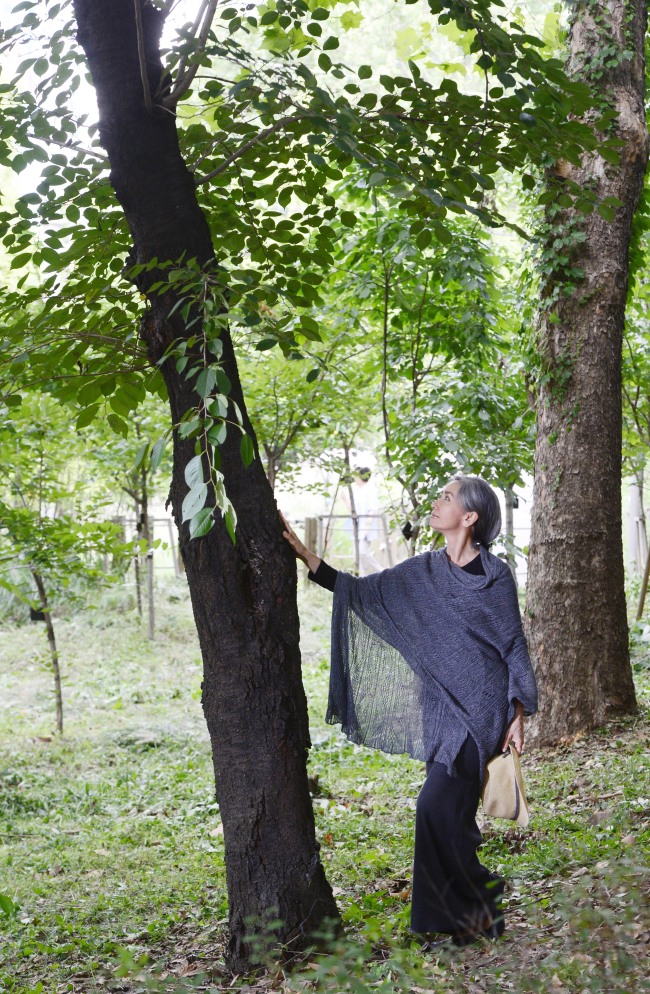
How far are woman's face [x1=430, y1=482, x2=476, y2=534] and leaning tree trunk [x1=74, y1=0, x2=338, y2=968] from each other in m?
0.78

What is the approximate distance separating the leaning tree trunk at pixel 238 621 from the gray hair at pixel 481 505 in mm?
871

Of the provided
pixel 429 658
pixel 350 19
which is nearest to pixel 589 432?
pixel 429 658

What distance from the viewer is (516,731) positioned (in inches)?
149

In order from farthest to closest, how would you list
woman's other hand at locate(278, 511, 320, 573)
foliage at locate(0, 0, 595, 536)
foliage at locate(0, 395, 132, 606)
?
foliage at locate(0, 395, 132, 606), woman's other hand at locate(278, 511, 320, 573), foliage at locate(0, 0, 595, 536)

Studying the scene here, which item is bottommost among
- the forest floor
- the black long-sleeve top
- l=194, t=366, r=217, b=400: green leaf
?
the forest floor

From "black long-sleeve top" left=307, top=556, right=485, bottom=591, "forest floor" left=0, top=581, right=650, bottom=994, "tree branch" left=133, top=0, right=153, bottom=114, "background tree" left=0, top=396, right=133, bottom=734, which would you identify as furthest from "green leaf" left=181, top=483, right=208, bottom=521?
"background tree" left=0, top=396, right=133, bottom=734

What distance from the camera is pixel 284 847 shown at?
134 inches

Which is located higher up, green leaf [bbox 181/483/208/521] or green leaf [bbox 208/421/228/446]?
green leaf [bbox 208/421/228/446]

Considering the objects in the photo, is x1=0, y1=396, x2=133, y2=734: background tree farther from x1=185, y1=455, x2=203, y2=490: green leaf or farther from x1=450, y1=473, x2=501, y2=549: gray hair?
x1=185, y1=455, x2=203, y2=490: green leaf

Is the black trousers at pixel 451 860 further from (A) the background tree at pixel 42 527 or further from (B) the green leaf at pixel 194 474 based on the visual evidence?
(A) the background tree at pixel 42 527

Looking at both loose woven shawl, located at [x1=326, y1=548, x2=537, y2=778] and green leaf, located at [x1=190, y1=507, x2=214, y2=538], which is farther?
loose woven shawl, located at [x1=326, y1=548, x2=537, y2=778]

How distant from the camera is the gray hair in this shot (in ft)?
12.9

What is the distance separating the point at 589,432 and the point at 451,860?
3.44 m

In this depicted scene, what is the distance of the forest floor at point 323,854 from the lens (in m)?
2.91
